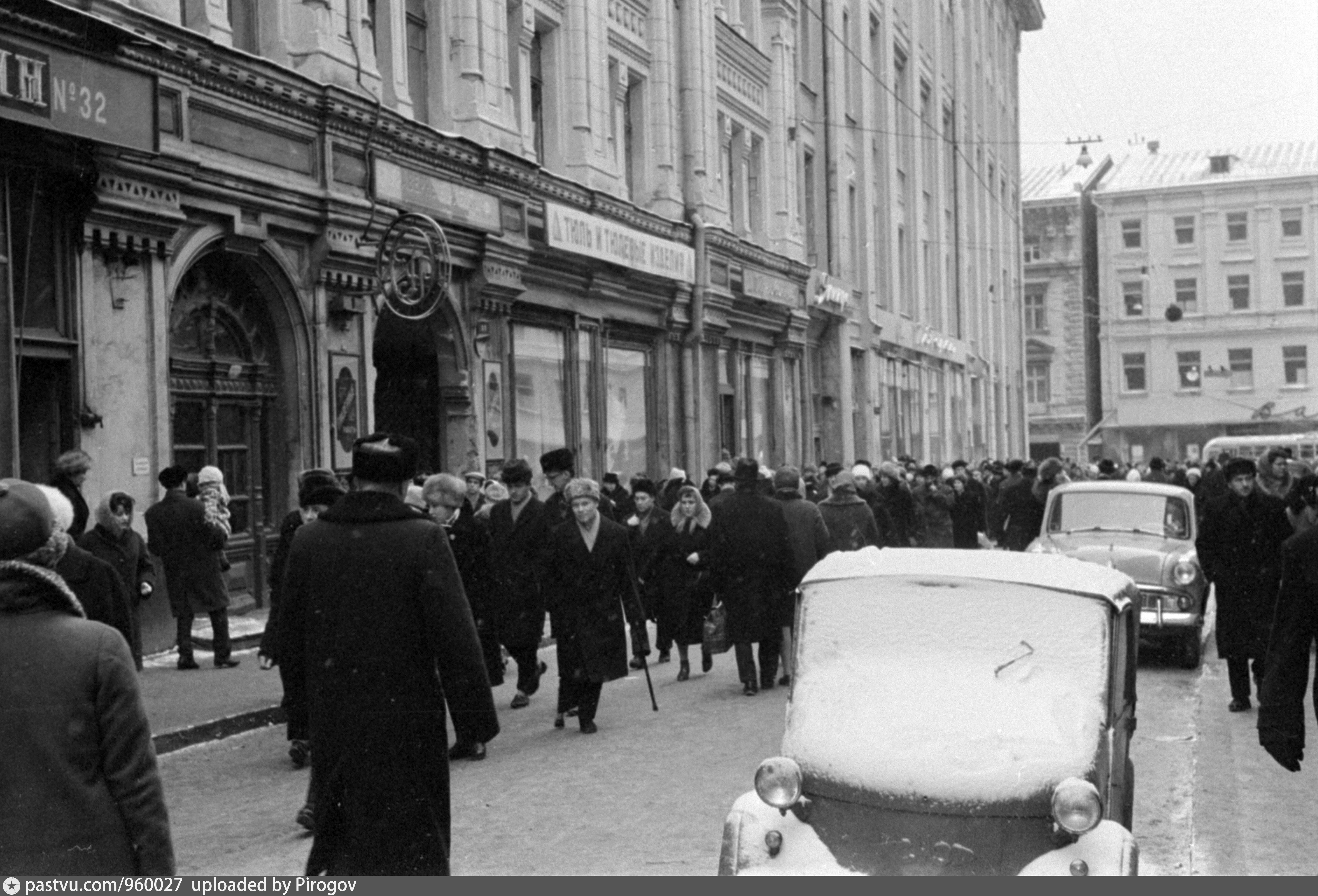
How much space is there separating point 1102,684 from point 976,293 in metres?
52.2

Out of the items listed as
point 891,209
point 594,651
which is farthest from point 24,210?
point 891,209

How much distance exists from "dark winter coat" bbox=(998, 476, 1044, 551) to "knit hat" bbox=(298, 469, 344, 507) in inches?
433

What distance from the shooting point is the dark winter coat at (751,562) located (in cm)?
1245

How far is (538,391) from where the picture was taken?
75.4 ft

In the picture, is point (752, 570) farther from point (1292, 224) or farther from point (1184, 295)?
point (1292, 224)

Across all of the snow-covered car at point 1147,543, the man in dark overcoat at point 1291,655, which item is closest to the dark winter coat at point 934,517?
the snow-covered car at point 1147,543

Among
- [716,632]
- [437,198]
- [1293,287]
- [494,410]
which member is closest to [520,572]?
[716,632]

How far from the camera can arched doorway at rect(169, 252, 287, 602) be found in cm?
1543

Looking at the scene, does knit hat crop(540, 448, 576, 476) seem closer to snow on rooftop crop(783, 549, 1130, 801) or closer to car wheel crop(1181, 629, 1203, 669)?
car wheel crop(1181, 629, 1203, 669)

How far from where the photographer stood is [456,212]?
64.2 ft

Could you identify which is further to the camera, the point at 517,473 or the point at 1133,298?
the point at 1133,298

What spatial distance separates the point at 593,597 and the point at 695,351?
717 inches

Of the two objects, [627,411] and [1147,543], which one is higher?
[627,411]

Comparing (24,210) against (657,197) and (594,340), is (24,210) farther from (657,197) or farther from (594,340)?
(657,197)
